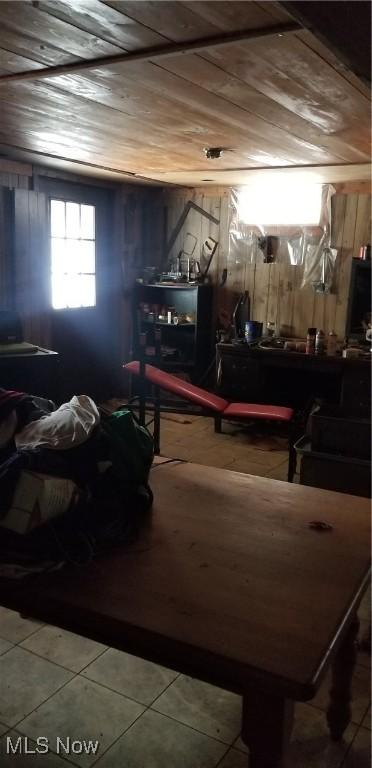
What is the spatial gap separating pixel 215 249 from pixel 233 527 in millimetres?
4453

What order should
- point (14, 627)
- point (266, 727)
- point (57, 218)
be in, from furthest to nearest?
point (57, 218)
point (14, 627)
point (266, 727)

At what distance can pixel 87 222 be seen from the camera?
17.8 feet

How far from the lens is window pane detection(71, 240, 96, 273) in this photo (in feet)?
17.4

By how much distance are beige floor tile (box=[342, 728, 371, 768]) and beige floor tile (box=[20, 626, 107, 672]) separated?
88cm

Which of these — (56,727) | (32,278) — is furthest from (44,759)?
(32,278)

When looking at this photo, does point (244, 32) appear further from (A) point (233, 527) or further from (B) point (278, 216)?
(B) point (278, 216)

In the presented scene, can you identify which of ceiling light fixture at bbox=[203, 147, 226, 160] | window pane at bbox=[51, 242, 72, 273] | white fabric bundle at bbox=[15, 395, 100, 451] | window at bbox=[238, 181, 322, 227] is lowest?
white fabric bundle at bbox=[15, 395, 100, 451]

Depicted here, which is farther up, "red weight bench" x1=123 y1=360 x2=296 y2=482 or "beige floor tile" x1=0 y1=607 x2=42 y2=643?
"red weight bench" x1=123 y1=360 x2=296 y2=482

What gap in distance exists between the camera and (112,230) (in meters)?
5.68

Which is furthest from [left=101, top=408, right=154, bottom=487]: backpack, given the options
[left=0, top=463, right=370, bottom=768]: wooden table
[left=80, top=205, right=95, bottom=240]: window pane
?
[left=80, top=205, right=95, bottom=240]: window pane

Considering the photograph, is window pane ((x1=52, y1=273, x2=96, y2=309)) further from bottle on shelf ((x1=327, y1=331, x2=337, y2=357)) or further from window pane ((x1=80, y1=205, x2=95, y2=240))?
bottle on shelf ((x1=327, y1=331, x2=337, y2=357))

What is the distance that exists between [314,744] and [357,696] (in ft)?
0.92

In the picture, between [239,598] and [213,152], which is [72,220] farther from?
[239,598]

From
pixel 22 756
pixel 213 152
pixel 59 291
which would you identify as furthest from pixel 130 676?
pixel 59 291
